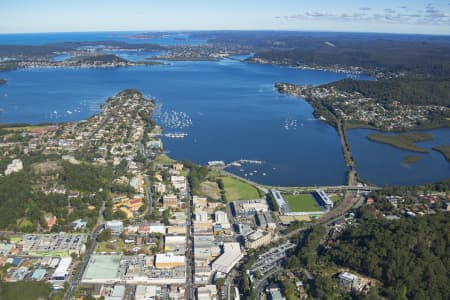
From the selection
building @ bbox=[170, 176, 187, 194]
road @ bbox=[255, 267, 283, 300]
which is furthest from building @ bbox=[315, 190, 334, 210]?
building @ bbox=[170, 176, 187, 194]

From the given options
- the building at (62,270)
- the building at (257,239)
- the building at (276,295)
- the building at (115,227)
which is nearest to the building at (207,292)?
the building at (276,295)

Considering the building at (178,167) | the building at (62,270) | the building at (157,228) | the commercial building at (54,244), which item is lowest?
the building at (157,228)

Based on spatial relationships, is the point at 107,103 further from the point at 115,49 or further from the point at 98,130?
the point at 115,49

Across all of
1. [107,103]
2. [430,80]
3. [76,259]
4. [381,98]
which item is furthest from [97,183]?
[430,80]

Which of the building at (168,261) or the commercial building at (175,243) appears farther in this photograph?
the commercial building at (175,243)

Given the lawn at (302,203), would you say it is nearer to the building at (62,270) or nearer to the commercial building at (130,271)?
the commercial building at (130,271)

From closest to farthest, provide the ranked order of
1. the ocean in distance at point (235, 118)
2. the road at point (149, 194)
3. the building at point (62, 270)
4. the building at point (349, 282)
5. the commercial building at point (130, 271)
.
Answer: the building at point (349, 282) < the building at point (62, 270) < the commercial building at point (130, 271) < the road at point (149, 194) < the ocean in distance at point (235, 118)
